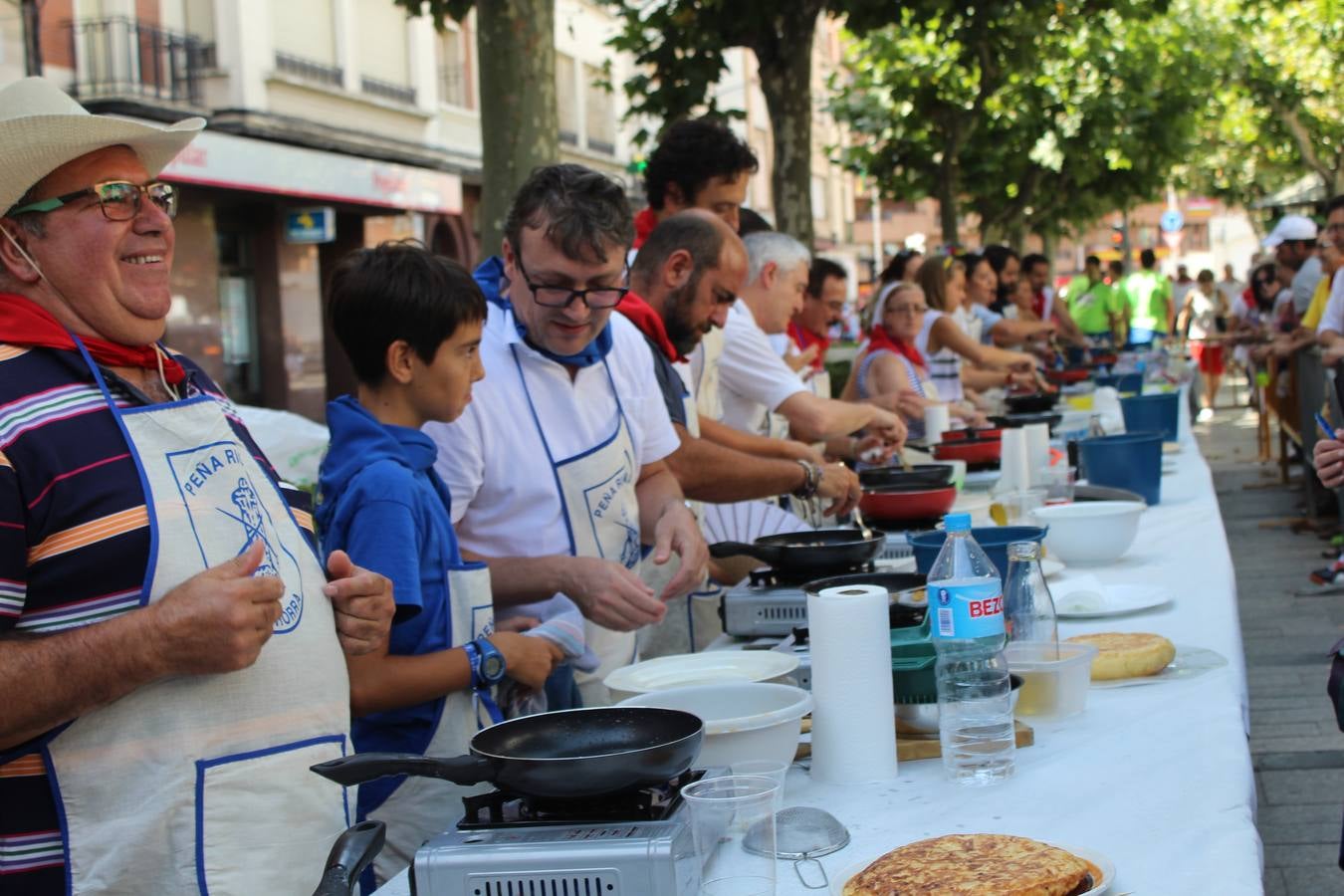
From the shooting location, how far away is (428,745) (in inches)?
106

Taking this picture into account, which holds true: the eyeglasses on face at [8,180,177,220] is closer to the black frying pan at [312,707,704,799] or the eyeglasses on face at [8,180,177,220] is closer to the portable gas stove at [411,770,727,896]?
the black frying pan at [312,707,704,799]

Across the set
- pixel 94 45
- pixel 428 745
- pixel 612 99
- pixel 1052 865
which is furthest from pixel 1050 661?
pixel 612 99

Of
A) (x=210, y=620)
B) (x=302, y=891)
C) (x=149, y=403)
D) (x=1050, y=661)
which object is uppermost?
(x=149, y=403)

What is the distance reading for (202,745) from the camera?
2.02m

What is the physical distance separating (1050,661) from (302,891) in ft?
4.11

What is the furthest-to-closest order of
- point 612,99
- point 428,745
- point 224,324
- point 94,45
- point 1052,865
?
point 612,99 < point 224,324 < point 94,45 < point 428,745 < point 1052,865

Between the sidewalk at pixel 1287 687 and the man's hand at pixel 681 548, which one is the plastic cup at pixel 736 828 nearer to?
the man's hand at pixel 681 548

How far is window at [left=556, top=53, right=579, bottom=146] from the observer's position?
1028 inches

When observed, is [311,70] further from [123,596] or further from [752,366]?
[123,596]

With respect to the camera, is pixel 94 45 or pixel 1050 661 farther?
pixel 94 45

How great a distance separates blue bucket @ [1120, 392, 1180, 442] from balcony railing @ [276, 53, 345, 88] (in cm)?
1286

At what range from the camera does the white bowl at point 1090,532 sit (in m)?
3.80

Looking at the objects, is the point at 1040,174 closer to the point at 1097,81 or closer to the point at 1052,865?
the point at 1097,81

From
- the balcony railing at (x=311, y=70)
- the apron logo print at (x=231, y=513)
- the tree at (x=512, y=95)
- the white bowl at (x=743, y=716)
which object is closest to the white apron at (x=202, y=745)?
the apron logo print at (x=231, y=513)
